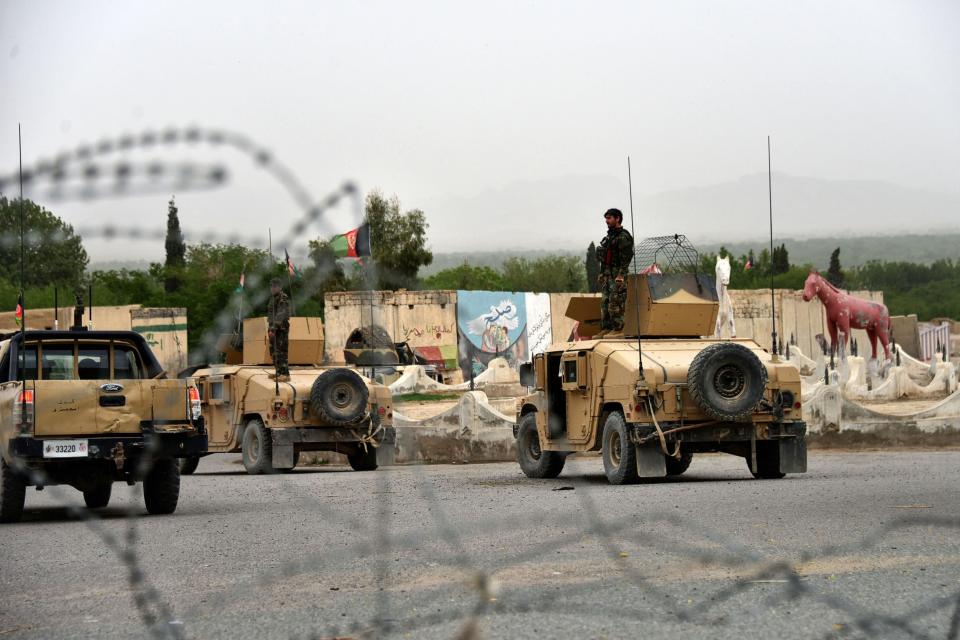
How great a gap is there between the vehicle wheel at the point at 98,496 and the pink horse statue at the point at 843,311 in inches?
1101

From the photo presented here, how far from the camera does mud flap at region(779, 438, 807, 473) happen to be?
15750 millimetres

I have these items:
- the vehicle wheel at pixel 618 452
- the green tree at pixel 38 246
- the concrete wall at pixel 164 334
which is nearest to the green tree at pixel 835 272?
the concrete wall at pixel 164 334

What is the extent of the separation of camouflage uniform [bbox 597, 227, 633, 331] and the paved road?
9.21 ft

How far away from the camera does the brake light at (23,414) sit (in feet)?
41.1

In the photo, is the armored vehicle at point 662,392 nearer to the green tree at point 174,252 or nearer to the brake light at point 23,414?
the brake light at point 23,414

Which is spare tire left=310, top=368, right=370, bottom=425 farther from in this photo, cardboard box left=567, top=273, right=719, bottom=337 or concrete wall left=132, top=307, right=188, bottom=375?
concrete wall left=132, top=307, right=188, bottom=375

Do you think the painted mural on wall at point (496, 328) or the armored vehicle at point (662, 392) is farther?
the painted mural on wall at point (496, 328)

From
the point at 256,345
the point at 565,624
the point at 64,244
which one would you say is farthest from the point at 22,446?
the point at 256,345

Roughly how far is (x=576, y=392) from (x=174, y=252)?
1221cm

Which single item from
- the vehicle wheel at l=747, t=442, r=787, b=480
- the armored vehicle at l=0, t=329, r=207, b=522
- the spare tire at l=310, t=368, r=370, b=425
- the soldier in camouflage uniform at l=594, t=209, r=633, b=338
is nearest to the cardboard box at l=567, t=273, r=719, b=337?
the soldier in camouflage uniform at l=594, t=209, r=633, b=338

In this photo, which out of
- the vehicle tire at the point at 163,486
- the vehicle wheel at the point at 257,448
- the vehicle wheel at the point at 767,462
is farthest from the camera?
the vehicle wheel at the point at 257,448

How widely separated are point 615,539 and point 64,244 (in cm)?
609

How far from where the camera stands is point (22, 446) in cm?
1249

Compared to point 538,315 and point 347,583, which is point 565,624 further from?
point 538,315
